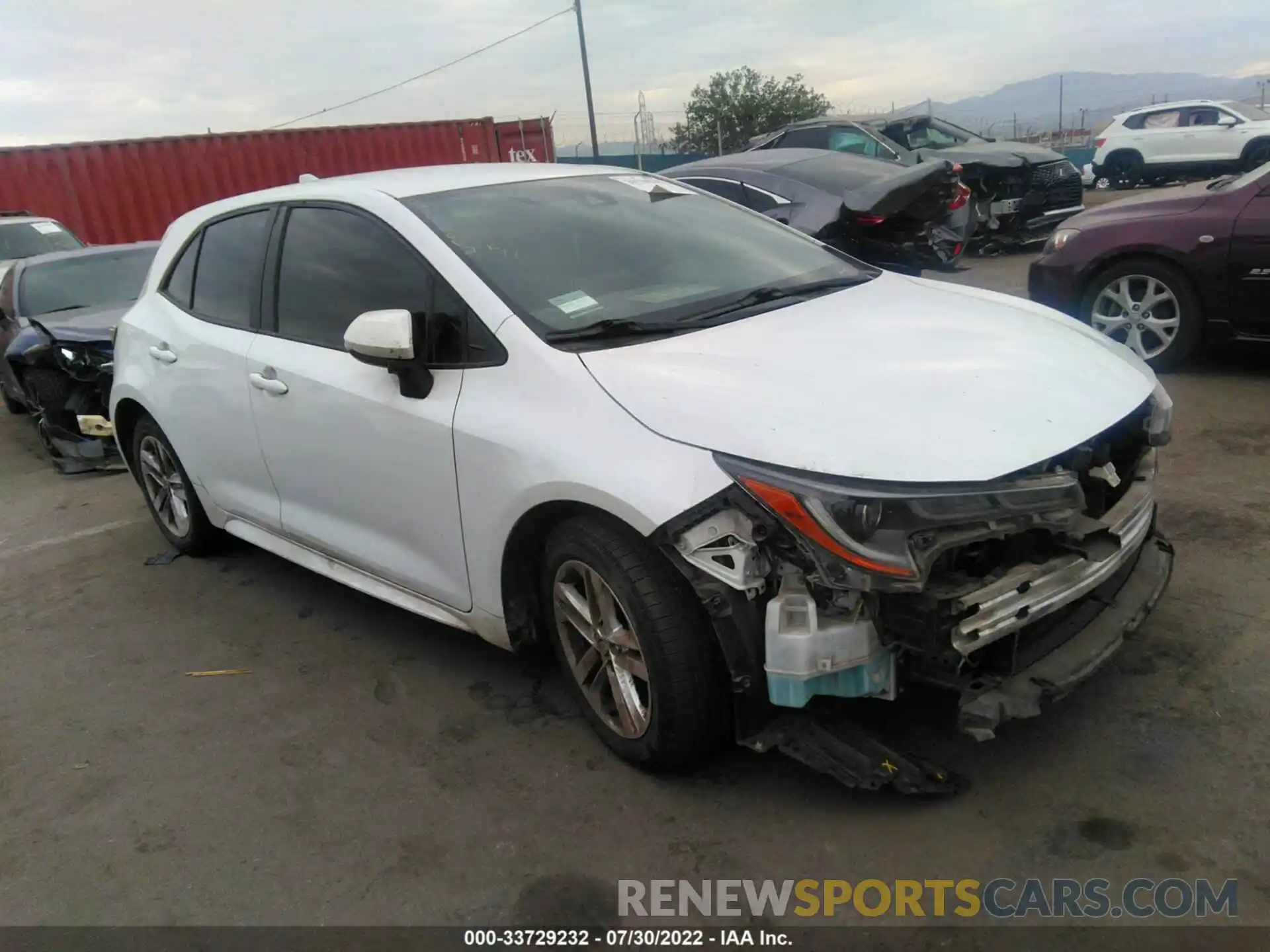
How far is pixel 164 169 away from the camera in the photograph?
16.7 m

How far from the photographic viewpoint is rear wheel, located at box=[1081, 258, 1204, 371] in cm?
626

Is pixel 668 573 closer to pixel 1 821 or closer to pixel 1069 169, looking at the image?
pixel 1 821

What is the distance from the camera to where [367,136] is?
18.9 meters

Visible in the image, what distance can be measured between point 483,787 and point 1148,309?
534cm

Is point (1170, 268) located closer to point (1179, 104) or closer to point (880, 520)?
point (880, 520)

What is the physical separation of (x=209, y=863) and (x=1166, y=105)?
22019mm

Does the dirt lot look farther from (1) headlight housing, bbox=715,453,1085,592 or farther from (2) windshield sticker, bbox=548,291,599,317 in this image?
(2) windshield sticker, bbox=548,291,599,317

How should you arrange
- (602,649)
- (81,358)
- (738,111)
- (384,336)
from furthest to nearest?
(738,111) < (81,358) < (384,336) < (602,649)

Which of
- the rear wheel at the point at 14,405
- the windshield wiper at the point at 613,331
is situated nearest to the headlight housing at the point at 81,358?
the rear wheel at the point at 14,405

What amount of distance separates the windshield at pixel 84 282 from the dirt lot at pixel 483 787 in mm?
4818

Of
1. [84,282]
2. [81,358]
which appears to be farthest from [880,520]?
[84,282]

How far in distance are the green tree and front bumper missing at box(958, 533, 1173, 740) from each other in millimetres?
35827

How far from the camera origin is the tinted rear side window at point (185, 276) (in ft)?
15.2

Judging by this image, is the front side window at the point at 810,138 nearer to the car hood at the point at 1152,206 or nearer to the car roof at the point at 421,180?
the car hood at the point at 1152,206
